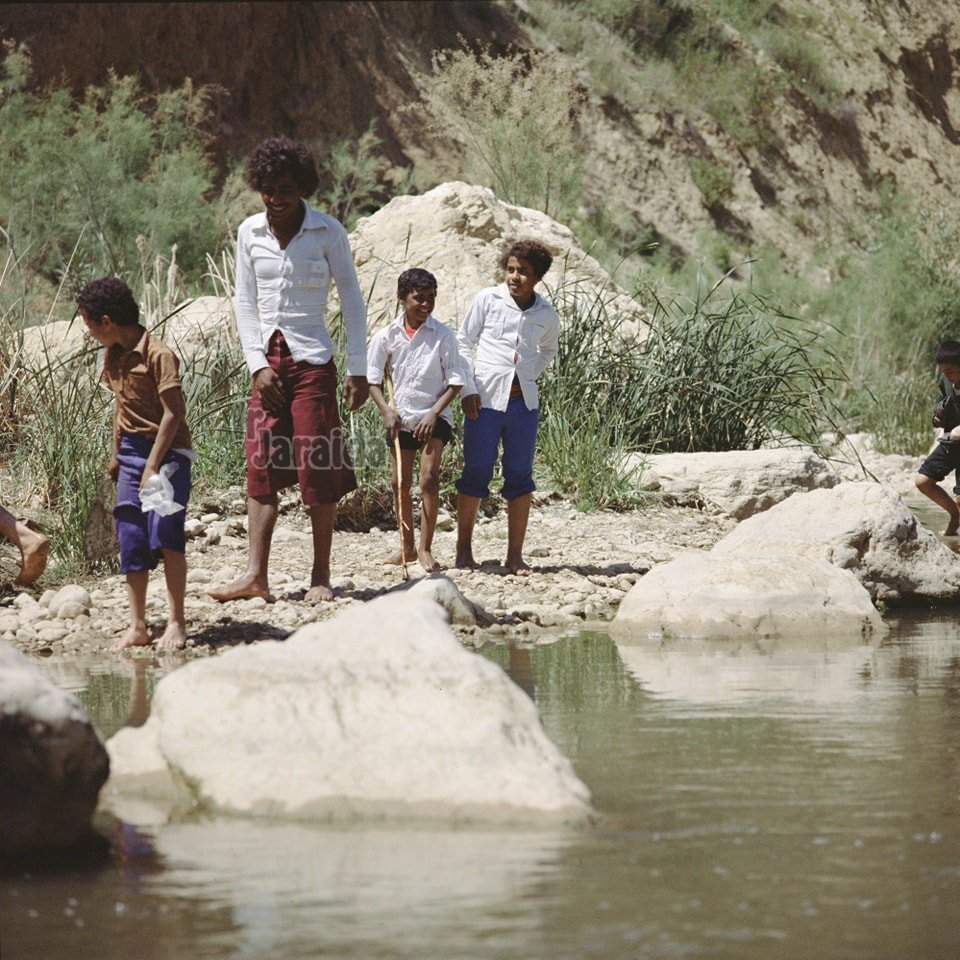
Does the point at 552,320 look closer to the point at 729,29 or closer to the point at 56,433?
the point at 56,433

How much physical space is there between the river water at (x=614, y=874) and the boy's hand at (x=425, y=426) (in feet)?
10.0

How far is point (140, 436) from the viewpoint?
5.88m

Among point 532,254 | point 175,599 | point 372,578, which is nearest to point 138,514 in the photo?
point 175,599

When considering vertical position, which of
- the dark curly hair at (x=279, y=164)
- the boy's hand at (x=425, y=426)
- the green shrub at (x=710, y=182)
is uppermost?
the green shrub at (x=710, y=182)

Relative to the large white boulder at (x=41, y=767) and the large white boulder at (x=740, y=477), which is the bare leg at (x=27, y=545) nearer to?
the large white boulder at (x=41, y=767)

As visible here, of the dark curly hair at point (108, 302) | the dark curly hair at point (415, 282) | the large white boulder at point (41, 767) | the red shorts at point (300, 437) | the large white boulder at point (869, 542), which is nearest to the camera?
the large white boulder at point (41, 767)

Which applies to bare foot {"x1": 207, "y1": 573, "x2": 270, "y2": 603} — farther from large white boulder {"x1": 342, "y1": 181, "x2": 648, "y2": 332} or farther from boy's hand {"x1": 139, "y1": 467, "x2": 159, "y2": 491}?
large white boulder {"x1": 342, "y1": 181, "x2": 648, "y2": 332}

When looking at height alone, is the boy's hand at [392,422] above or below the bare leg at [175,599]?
above

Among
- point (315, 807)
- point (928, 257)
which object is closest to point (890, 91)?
point (928, 257)

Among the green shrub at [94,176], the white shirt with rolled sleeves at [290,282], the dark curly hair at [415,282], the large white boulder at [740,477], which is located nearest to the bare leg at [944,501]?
the large white boulder at [740,477]

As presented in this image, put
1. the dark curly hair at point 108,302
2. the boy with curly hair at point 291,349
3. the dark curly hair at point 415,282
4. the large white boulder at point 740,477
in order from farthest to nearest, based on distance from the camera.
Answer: the large white boulder at point 740,477, the dark curly hair at point 415,282, the boy with curly hair at point 291,349, the dark curly hair at point 108,302

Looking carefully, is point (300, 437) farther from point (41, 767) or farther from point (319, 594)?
point (41, 767)

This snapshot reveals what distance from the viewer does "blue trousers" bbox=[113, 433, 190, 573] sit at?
5867mm

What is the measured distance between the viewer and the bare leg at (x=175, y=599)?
5.93m
